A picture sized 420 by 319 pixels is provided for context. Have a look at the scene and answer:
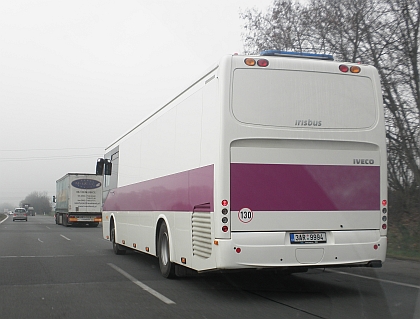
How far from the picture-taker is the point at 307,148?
8.50 meters

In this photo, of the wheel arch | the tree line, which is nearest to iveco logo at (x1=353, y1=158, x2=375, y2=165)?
the wheel arch

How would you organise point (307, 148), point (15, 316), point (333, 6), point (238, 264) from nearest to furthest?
point (15, 316)
point (238, 264)
point (307, 148)
point (333, 6)

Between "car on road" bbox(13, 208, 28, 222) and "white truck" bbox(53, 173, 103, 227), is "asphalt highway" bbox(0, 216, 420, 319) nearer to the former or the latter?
"white truck" bbox(53, 173, 103, 227)

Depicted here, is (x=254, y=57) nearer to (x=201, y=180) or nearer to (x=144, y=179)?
(x=201, y=180)

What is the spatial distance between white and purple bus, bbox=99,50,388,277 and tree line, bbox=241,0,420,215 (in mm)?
9707

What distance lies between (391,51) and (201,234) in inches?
486

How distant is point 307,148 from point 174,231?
2949mm

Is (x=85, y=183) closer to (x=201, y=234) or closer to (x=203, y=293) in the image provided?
(x=203, y=293)

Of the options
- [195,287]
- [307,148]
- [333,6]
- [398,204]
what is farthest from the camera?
[333,6]

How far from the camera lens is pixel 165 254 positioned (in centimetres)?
1090

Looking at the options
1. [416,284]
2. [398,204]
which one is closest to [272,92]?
[416,284]

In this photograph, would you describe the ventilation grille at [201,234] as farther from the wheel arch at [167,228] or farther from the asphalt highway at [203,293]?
the wheel arch at [167,228]

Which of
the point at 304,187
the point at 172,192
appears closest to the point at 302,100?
the point at 304,187

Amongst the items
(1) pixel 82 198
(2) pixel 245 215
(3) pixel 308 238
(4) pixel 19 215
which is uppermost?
(1) pixel 82 198
